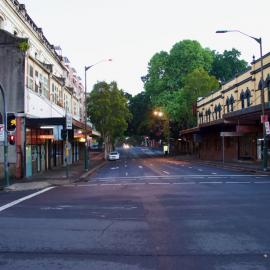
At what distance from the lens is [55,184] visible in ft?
82.7

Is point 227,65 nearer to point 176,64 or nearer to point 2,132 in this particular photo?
point 176,64

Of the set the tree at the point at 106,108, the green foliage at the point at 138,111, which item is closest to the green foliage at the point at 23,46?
the tree at the point at 106,108

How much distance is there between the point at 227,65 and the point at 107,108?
3164 cm

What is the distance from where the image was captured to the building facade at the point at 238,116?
41.0 meters

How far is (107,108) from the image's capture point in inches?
2653

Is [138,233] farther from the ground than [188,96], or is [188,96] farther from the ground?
[188,96]

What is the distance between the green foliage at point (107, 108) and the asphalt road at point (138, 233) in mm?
51067

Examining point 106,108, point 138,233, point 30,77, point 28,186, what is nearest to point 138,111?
point 106,108

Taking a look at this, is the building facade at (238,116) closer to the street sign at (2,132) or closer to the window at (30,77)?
the window at (30,77)

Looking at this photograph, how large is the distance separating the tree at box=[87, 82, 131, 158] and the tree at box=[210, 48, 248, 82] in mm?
26083

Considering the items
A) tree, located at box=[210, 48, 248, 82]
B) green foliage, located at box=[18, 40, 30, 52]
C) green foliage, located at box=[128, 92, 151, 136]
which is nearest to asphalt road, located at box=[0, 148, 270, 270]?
green foliage, located at box=[18, 40, 30, 52]

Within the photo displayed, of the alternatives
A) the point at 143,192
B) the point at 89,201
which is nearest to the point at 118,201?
the point at 89,201

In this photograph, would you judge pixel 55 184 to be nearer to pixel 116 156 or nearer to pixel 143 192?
pixel 143 192

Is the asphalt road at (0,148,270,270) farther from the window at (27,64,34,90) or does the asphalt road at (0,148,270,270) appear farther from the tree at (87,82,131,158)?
the tree at (87,82,131,158)
